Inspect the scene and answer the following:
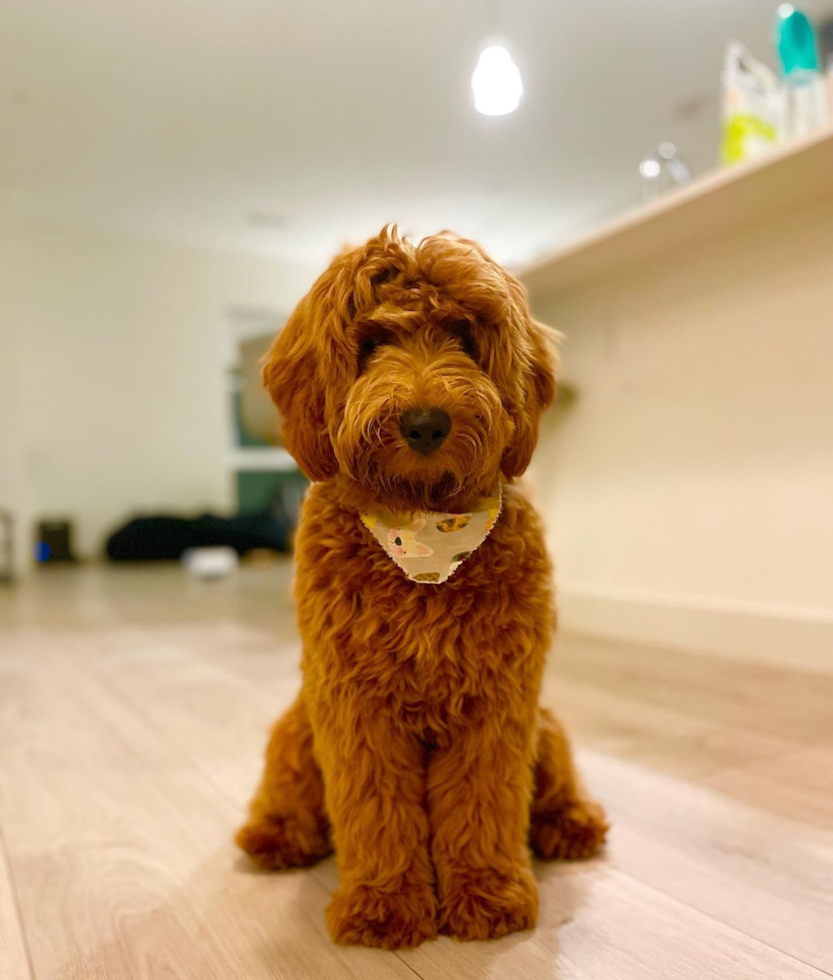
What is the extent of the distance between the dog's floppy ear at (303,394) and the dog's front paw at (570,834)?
1.90 ft

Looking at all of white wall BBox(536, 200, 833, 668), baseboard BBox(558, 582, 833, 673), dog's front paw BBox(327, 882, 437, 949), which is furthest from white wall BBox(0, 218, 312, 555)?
dog's front paw BBox(327, 882, 437, 949)

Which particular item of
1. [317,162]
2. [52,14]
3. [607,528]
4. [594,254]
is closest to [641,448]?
[607,528]

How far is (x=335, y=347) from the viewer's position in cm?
86

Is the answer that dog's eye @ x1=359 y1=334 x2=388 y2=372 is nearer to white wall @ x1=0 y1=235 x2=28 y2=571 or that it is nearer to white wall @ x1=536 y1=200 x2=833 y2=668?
white wall @ x1=536 y1=200 x2=833 y2=668

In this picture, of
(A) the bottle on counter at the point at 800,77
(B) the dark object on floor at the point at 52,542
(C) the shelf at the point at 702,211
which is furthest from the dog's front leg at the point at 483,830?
(B) the dark object on floor at the point at 52,542

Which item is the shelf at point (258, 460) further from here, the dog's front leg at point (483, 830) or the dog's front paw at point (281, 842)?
the dog's front leg at point (483, 830)

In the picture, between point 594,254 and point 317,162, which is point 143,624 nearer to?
point 594,254

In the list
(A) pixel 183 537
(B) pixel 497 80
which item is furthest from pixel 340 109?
(A) pixel 183 537

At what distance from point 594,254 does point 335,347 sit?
1710mm

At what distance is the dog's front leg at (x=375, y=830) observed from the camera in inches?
34.8

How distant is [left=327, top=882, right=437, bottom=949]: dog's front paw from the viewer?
872 millimetres

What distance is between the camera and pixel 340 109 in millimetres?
4645

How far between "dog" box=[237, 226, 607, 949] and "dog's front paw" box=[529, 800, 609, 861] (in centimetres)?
16

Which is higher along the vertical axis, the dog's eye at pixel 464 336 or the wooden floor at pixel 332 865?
the dog's eye at pixel 464 336
